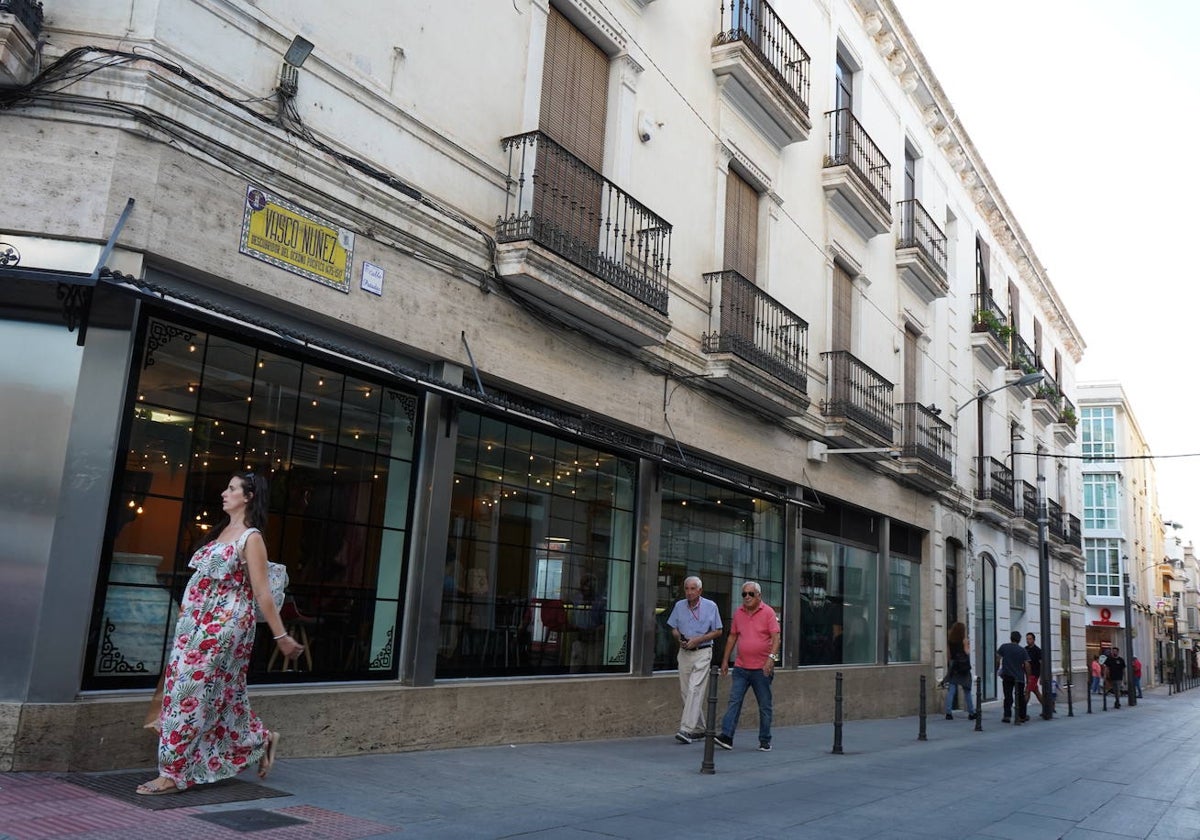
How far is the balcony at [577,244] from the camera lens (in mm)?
9148

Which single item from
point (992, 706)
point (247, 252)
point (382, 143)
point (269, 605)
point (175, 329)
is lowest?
point (992, 706)

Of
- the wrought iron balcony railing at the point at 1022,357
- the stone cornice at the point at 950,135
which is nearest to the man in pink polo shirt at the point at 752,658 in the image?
the stone cornice at the point at 950,135

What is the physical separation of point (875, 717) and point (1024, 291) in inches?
728

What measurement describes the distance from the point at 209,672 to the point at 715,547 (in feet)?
28.1

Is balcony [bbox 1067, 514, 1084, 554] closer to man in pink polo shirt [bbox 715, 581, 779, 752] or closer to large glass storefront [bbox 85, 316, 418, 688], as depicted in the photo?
man in pink polo shirt [bbox 715, 581, 779, 752]

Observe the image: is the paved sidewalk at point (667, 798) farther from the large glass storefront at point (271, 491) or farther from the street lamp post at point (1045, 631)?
the street lamp post at point (1045, 631)

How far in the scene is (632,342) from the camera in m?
10.8

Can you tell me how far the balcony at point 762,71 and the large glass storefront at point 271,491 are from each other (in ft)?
24.1

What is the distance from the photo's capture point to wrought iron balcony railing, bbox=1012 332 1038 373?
27.6 metres

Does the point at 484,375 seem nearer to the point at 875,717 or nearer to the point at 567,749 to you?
the point at 567,749

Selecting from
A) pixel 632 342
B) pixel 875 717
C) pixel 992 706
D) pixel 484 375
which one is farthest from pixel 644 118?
pixel 992 706

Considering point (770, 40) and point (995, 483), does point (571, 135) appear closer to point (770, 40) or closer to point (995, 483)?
point (770, 40)

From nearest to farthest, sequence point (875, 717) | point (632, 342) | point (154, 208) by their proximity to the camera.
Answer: point (154, 208)
point (632, 342)
point (875, 717)

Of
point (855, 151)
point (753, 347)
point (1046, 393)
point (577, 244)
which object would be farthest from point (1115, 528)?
point (577, 244)
